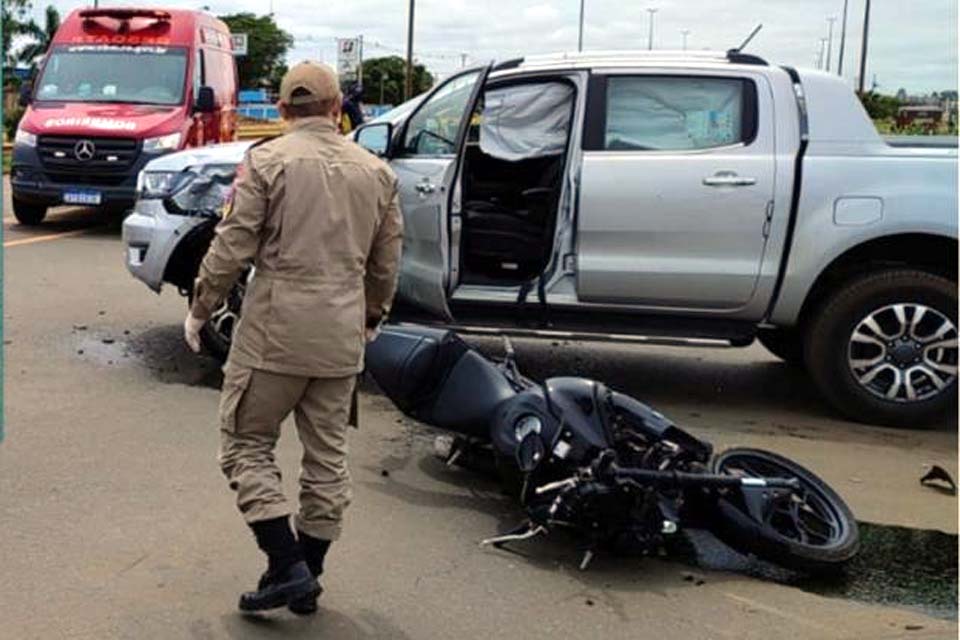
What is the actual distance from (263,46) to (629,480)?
77.5 m

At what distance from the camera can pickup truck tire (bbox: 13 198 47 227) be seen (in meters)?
13.4

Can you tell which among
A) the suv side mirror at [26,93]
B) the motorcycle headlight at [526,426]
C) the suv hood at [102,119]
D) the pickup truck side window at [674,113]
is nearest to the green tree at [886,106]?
the suv hood at [102,119]

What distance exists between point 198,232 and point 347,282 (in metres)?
3.44

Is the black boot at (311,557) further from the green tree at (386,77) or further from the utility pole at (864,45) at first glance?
the green tree at (386,77)

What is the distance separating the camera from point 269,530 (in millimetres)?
3451

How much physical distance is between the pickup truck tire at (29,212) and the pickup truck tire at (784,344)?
9.43 metres

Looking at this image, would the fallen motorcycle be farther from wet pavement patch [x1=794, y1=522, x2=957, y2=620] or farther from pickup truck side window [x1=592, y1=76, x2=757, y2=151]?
pickup truck side window [x1=592, y1=76, x2=757, y2=151]

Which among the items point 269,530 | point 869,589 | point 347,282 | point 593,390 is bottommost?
point 869,589

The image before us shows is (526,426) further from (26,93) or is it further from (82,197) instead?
(26,93)

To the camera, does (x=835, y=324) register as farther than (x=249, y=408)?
Yes

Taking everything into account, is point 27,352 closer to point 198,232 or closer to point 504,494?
point 198,232

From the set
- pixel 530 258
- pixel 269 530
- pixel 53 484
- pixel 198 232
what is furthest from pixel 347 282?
pixel 198 232

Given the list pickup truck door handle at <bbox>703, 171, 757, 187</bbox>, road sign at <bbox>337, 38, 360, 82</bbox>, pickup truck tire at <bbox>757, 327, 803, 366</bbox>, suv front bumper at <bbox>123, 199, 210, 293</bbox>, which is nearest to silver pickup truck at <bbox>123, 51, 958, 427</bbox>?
pickup truck door handle at <bbox>703, 171, 757, 187</bbox>

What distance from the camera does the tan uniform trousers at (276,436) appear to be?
11.3 ft
